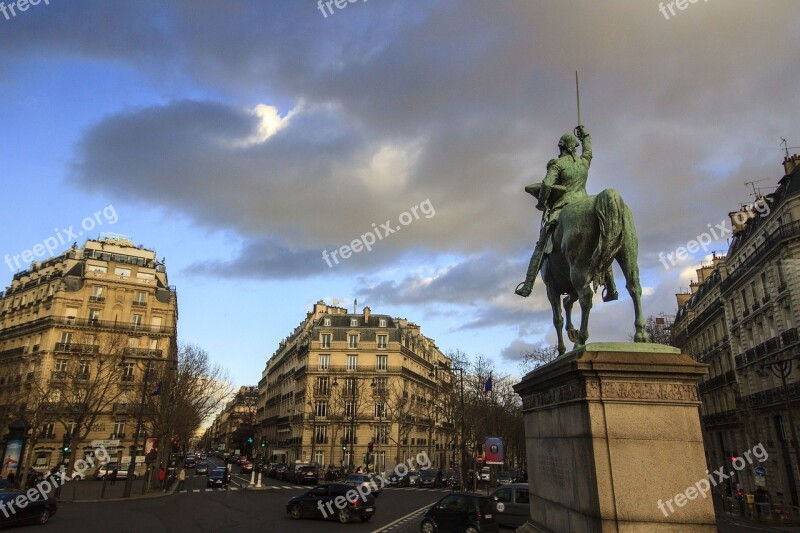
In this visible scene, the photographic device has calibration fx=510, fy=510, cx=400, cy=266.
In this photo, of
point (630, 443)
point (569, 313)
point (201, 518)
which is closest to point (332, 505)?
point (201, 518)

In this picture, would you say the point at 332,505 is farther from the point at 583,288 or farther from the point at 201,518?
the point at 583,288

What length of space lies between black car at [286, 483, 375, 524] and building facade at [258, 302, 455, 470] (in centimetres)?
3750

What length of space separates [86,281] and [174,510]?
46.0 m

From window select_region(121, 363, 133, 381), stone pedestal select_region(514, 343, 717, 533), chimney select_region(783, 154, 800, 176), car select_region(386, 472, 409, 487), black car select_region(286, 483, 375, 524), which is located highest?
chimney select_region(783, 154, 800, 176)

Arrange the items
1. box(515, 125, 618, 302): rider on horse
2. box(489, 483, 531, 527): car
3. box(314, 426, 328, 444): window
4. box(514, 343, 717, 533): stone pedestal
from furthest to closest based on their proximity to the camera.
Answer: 1. box(314, 426, 328, 444): window
2. box(489, 483, 531, 527): car
3. box(515, 125, 618, 302): rider on horse
4. box(514, 343, 717, 533): stone pedestal

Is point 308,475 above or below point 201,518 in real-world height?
below

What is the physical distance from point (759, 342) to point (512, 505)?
29.2 m

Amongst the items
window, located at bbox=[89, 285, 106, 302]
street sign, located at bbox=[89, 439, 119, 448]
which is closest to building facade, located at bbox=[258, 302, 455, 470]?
street sign, located at bbox=[89, 439, 119, 448]

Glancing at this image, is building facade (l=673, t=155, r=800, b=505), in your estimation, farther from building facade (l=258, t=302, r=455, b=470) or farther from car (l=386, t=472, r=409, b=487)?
building facade (l=258, t=302, r=455, b=470)

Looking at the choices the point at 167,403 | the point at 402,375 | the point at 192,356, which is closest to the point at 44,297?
the point at 192,356

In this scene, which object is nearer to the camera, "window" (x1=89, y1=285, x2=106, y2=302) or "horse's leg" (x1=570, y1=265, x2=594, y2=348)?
"horse's leg" (x1=570, y1=265, x2=594, y2=348)

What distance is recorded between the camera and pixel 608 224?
257 inches

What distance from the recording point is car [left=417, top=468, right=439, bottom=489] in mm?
46562

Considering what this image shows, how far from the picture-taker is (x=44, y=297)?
60969 millimetres
